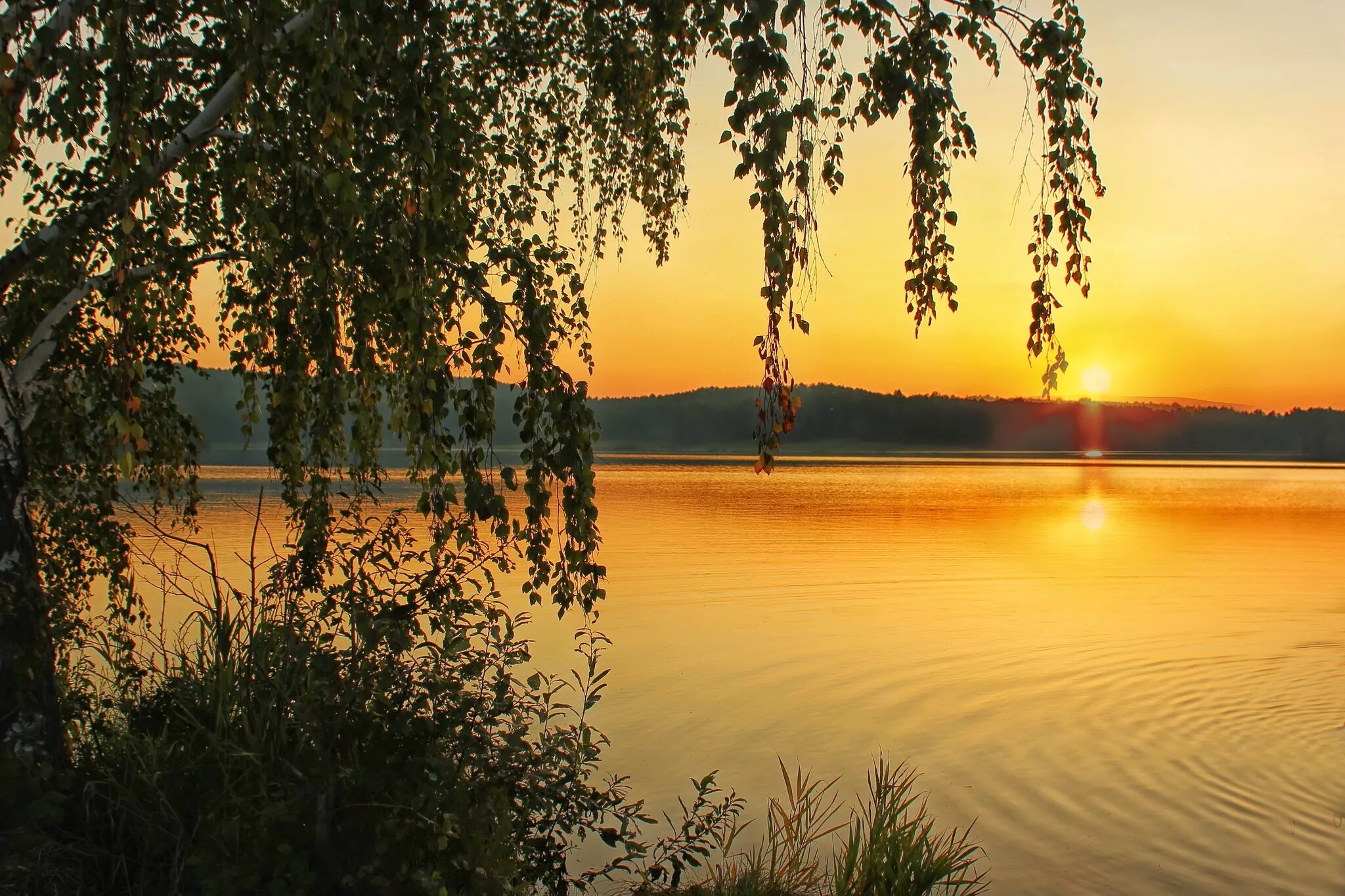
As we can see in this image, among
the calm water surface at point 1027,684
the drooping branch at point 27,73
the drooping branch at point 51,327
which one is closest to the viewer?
the drooping branch at point 27,73

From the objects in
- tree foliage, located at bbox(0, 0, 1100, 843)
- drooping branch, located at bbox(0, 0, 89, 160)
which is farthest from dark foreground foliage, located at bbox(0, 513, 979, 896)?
drooping branch, located at bbox(0, 0, 89, 160)

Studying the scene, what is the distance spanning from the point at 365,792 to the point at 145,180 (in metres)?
2.50

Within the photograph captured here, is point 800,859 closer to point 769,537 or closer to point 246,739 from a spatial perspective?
point 246,739

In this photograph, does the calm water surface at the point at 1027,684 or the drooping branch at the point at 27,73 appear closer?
the drooping branch at the point at 27,73

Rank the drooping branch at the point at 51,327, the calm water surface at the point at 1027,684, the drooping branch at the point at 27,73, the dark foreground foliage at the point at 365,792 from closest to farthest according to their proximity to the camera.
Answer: the drooping branch at the point at 27,73 < the dark foreground foliage at the point at 365,792 < the drooping branch at the point at 51,327 < the calm water surface at the point at 1027,684

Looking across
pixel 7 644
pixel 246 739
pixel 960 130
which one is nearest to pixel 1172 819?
pixel 960 130

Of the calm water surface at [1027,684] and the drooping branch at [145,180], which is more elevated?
the drooping branch at [145,180]

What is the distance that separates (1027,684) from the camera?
10.2 metres

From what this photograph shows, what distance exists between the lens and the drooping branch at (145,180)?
300 cm

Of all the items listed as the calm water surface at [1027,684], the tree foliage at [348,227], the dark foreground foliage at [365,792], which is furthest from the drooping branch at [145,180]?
the calm water surface at [1027,684]

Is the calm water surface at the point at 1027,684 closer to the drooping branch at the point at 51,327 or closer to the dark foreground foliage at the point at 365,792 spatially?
the dark foreground foliage at the point at 365,792

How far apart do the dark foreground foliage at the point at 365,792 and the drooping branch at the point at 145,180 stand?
1.51 meters

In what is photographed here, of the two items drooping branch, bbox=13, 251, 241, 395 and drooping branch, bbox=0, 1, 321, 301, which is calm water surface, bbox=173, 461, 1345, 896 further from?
drooping branch, bbox=0, 1, 321, 301

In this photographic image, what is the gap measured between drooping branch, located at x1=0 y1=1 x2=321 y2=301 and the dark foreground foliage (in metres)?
1.51
